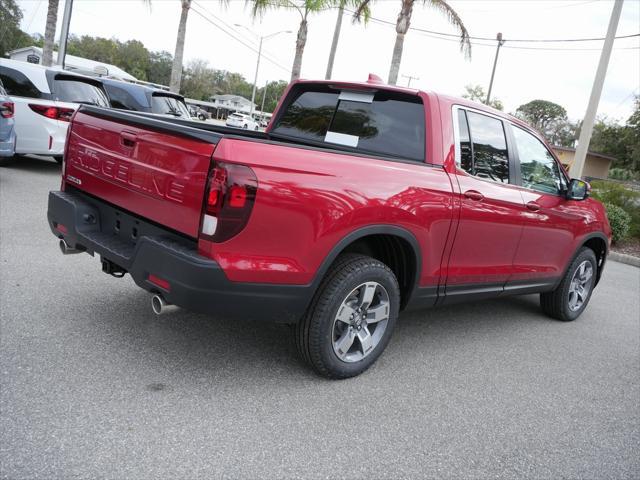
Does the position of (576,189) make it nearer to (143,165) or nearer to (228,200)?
Answer: (228,200)

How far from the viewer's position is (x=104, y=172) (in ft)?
11.3

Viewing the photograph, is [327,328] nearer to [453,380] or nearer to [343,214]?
[343,214]

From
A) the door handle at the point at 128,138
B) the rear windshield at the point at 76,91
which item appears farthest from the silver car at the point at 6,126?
the door handle at the point at 128,138

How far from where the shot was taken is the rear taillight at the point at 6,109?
24.9 feet

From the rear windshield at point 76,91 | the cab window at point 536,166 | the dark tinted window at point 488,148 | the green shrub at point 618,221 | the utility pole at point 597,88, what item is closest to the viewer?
the dark tinted window at point 488,148

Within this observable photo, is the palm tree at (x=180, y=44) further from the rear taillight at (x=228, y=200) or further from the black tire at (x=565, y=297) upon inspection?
the rear taillight at (x=228, y=200)

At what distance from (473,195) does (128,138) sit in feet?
7.65

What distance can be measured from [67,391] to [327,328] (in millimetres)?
1432

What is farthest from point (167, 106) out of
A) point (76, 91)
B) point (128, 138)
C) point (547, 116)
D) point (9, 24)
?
point (547, 116)

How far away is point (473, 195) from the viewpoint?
155 inches

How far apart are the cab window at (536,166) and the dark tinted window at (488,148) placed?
0.26m

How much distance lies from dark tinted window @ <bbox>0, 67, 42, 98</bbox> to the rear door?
7.81 m

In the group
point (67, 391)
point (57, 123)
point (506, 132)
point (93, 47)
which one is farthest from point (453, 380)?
point (93, 47)

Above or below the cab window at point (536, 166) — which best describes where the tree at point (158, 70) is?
above
